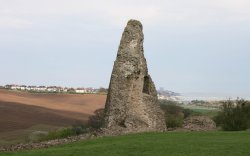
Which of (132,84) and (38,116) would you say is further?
(38,116)

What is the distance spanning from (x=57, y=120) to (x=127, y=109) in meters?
45.0

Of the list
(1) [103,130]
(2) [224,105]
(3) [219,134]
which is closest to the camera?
(3) [219,134]

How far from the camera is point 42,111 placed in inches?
3253

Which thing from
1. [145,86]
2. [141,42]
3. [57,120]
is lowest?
[57,120]

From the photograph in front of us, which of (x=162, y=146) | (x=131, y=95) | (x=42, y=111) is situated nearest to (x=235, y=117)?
(x=131, y=95)

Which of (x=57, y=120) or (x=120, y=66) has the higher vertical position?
(x=120, y=66)

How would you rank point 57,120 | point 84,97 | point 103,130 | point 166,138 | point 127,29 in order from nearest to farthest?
1. point 166,138
2. point 103,130
3. point 127,29
4. point 57,120
5. point 84,97

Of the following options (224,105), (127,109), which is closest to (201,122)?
(224,105)

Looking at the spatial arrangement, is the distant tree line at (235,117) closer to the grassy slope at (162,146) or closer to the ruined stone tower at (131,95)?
the ruined stone tower at (131,95)

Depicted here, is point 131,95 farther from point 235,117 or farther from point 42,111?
point 42,111

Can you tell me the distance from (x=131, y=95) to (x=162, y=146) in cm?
958

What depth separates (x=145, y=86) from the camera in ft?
107

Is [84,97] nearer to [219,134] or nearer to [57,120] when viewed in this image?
[57,120]

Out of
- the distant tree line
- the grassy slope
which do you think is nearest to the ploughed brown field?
the distant tree line
